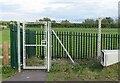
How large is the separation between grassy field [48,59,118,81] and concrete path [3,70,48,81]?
0.72ft

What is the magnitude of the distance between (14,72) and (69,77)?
212 cm

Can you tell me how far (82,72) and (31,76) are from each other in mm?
1709

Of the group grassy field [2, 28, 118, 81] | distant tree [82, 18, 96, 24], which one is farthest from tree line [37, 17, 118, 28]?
grassy field [2, 28, 118, 81]

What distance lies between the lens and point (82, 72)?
11.1 m

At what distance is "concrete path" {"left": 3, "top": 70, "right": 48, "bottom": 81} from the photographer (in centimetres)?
1001

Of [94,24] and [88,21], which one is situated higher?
[88,21]

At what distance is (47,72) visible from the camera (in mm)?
11312

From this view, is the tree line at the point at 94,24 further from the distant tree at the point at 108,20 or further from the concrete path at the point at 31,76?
the concrete path at the point at 31,76

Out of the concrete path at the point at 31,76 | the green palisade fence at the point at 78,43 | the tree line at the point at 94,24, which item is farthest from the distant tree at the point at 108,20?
the concrete path at the point at 31,76

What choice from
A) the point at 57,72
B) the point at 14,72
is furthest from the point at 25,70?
the point at 57,72

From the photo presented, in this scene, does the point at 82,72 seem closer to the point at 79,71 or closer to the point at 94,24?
the point at 79,71

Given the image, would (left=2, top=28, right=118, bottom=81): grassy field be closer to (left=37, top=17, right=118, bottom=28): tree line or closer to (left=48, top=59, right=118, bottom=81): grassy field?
(left=48, top=59, right=118, bottom=81): grassy field

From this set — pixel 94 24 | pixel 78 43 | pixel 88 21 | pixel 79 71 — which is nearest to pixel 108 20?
pixel 94 24

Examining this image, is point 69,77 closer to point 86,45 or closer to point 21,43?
point 21,43
